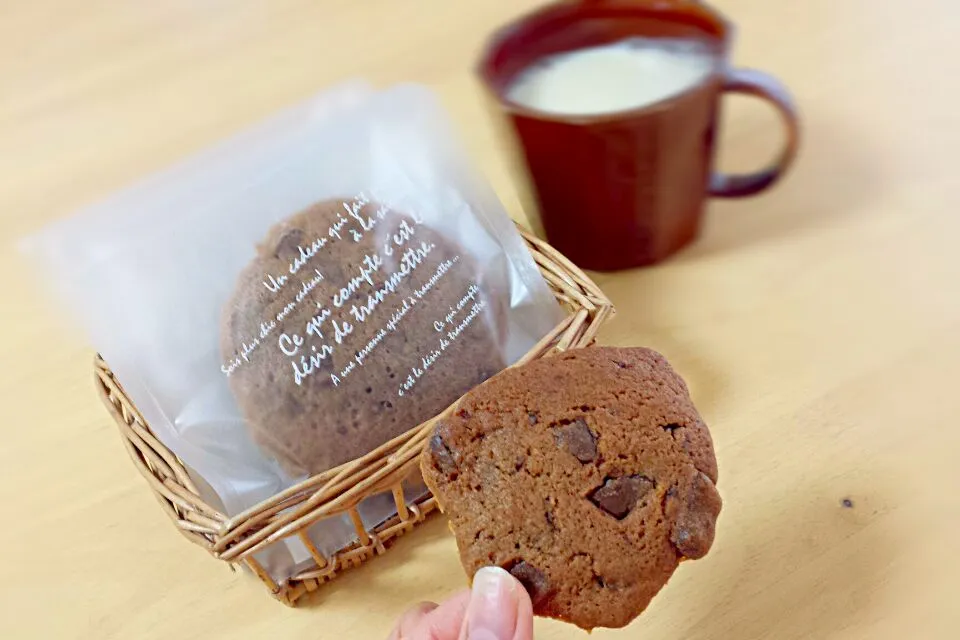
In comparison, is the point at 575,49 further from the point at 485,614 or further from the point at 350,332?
the point at 485,614

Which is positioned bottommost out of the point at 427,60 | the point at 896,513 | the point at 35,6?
the point at 896,513

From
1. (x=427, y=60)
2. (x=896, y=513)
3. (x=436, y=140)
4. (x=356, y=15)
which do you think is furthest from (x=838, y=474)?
(x=356, y=15)

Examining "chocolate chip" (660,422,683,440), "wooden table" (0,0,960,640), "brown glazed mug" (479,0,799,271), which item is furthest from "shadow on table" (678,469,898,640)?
"brown glazed mug" (479,0,799,271)

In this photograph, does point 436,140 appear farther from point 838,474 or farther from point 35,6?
point 35,6

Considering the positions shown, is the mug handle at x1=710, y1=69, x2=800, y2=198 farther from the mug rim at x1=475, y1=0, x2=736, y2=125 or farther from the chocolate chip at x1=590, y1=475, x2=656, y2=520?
the chocolate chip at x1=590, y1=475, x2=656, y2=520

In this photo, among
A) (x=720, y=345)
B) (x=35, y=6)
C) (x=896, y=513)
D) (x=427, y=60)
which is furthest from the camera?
(x=35, y=6)

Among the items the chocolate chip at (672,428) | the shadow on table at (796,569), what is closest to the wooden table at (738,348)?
the shadow on table at (796,569)
